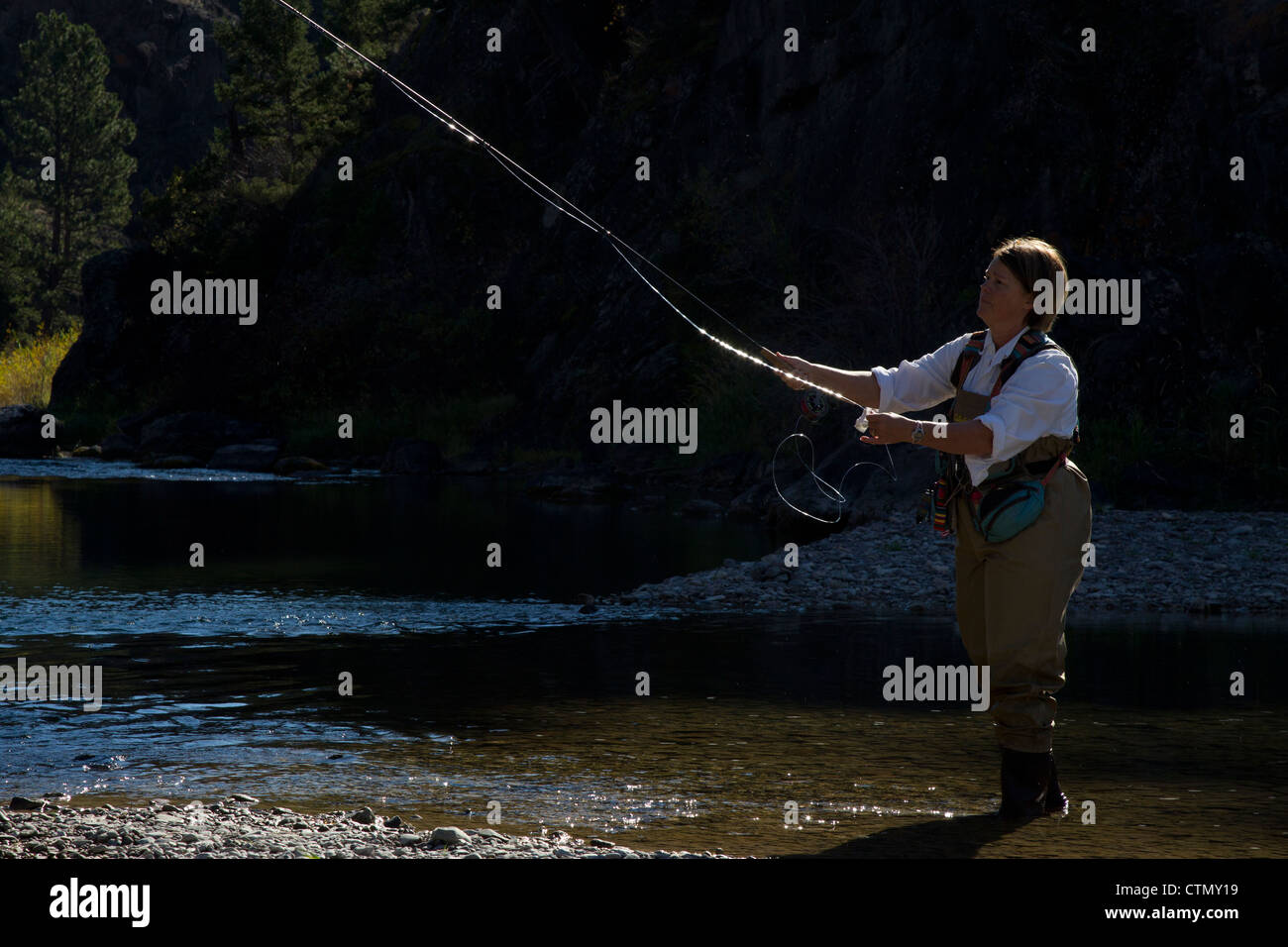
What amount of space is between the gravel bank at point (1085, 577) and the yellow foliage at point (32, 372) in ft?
158

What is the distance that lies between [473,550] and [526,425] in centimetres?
2352

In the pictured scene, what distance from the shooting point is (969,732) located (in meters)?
9.59

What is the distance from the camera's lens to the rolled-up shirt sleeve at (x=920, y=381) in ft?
24.7

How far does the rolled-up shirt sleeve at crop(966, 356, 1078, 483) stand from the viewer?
21.9 feet

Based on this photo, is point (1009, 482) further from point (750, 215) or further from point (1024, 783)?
point (750, 215)

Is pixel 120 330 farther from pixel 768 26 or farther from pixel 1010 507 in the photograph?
pixel 1010 507

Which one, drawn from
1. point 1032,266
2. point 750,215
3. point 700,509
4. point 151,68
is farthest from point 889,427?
point 151,68

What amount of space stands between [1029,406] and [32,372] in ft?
201

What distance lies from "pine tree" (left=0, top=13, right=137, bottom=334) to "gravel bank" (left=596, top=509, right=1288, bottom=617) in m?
72.1

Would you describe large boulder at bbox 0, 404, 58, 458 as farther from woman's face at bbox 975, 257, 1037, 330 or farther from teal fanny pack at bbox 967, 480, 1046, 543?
teal fanny pack at bbox 967, 480, 1046, 543

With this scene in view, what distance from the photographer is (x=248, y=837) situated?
6465mm

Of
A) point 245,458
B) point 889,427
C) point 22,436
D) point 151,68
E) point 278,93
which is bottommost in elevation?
point 889,427

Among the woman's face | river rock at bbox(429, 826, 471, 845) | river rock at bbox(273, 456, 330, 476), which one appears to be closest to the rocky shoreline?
river rock at bbox(429, 826, 471, 845)
